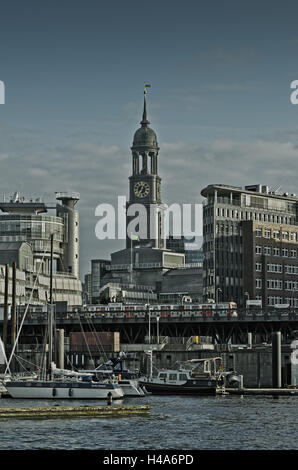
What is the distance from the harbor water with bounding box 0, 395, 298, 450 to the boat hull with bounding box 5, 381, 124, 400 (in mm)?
7730

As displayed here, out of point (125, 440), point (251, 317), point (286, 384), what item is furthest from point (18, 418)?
point (251, 317)

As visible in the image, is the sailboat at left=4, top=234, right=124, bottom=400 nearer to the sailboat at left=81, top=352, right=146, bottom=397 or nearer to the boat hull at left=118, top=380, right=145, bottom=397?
the boat hull at left=118, top=380, right=145, bottom=397

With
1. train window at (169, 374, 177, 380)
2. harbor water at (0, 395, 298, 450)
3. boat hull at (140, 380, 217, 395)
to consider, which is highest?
train window at (169, 374, 177, 380)

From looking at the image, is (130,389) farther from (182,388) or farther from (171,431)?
(171,431)

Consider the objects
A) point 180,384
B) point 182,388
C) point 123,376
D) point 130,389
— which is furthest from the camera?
point 180,384

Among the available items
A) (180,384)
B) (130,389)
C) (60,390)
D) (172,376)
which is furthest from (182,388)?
(60,390)

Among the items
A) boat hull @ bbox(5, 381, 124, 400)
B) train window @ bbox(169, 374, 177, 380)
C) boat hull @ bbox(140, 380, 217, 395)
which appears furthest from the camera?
train window @ bbox(169, 374, 177, 380)

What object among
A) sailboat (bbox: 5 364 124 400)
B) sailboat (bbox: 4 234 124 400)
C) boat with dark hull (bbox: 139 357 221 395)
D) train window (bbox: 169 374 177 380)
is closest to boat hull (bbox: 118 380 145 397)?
sailboat (bbox: 4 234 124 400)

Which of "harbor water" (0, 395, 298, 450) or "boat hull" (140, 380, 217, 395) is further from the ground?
"boat hull" (140, 380, 217, 395)

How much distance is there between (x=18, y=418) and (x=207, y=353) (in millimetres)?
84183

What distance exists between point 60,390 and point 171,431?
39.1m

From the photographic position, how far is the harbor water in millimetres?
83188

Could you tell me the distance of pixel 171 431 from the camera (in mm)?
94000

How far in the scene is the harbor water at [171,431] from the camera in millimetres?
83188
